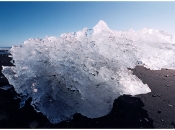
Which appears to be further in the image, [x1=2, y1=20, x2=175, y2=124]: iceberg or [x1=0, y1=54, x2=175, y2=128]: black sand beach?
[x1=2, y1=20, x2=175, y2=124]: iceberg

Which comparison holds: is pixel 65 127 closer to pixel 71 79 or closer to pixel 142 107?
pixel 71 79

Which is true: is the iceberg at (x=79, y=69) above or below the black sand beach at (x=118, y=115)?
above

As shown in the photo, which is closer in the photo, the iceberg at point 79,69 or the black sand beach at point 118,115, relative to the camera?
the black sand beach at point 118,115

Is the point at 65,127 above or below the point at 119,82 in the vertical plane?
below

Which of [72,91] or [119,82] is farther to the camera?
[119,82]

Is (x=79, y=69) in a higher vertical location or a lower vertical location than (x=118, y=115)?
higher

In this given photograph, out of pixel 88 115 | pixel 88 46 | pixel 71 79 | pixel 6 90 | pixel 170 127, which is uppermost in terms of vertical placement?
pixel 88 46

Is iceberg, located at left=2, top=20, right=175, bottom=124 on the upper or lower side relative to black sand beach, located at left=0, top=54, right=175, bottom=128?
upper

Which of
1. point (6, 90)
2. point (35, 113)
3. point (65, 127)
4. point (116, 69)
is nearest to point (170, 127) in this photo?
point (116, 69)
